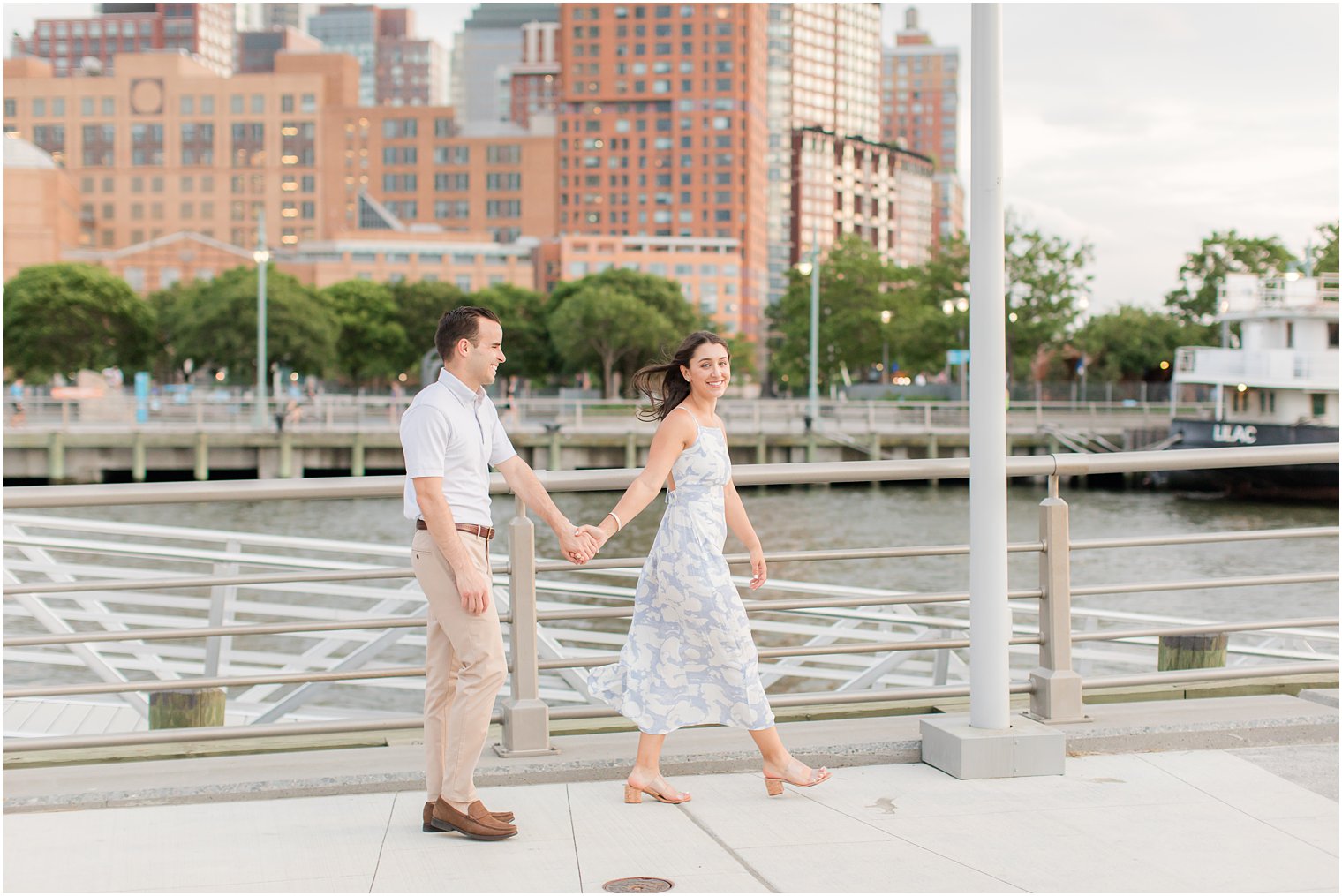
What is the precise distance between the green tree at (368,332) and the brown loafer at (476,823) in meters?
96.9

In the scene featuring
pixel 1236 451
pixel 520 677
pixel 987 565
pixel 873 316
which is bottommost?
pixel 520 677

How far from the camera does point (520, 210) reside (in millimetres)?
176750

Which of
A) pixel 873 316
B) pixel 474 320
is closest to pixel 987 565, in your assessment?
pixel 474 320

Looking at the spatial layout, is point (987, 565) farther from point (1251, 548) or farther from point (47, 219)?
point (47, 219)

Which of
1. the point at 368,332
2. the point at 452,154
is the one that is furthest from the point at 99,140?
the point at 368,332

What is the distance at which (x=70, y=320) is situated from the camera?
3305 inches

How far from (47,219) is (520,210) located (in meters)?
57.1

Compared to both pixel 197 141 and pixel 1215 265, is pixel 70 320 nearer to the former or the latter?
pixel 1215 265

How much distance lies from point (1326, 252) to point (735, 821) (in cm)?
8240

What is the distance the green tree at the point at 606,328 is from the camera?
9500 centimetres

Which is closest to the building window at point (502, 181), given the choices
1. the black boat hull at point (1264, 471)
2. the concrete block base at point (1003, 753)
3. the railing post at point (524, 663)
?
the black boat hull at point (1264, 471)

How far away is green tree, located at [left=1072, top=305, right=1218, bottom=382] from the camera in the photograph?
88.4 metres

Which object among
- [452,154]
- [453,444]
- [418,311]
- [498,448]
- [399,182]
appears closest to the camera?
[453,444]

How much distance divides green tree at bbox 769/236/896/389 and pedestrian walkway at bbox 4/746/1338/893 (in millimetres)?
89728
